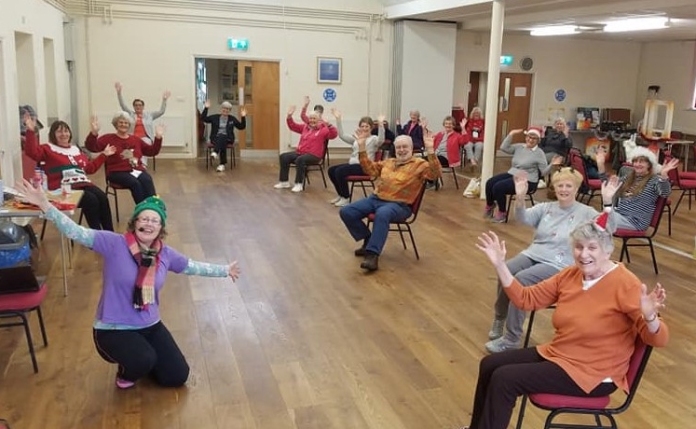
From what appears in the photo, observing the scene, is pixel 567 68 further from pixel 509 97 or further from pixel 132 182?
pixel 132 182

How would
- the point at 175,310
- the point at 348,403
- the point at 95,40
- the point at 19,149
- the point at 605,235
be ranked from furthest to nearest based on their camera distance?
the point at 95,40 < the point at 19,149 < the point at 175,310 < the point at 348,403 < the point at 605,235

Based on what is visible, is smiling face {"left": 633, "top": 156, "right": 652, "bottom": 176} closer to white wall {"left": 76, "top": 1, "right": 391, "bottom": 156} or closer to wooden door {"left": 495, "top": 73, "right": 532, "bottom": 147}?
white wall {"left": 76, "top": 1, "right": 391, "bottom": 156}

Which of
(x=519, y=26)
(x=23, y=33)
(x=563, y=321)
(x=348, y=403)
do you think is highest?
(x=519, y=26)

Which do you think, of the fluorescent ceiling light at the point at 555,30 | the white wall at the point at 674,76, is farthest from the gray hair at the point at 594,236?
the white wall at the point at 674,76

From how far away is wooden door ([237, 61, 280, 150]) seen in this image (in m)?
12.0

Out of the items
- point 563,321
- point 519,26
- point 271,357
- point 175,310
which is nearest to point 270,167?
point 519,26

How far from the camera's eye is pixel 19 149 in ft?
22.6

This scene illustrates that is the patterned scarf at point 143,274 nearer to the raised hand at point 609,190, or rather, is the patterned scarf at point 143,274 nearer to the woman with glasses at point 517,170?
the raised hand at point 609,190

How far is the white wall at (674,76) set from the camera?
527 inches

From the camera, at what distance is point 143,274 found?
3.04m

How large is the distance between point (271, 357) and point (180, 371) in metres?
0.58

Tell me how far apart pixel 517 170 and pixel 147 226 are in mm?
4863

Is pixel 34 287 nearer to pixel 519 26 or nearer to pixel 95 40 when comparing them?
pixel 95 40

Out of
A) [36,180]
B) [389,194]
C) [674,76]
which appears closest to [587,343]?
[389,194]
